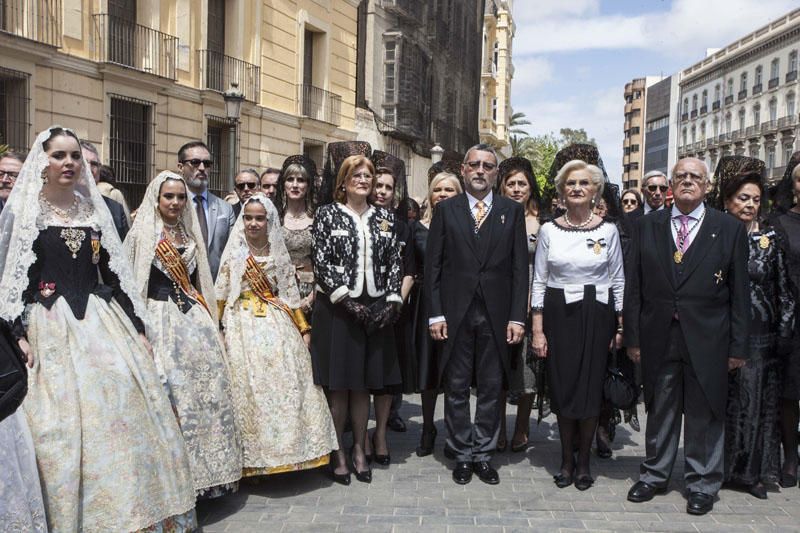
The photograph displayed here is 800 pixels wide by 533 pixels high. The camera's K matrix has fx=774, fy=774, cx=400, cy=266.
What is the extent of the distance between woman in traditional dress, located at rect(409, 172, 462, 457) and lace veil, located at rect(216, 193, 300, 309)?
37.5 inches

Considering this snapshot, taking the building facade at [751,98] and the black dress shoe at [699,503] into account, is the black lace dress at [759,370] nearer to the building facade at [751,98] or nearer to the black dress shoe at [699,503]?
the black dress shoe at [699,503]

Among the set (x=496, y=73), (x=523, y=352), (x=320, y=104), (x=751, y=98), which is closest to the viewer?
(x=523, y=352)

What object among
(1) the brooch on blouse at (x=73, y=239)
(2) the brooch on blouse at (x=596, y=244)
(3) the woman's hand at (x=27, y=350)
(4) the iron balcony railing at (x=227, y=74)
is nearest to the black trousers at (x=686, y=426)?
(2) the brooch on blouse at (x=596, y=244)

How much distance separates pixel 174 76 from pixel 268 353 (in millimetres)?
10377

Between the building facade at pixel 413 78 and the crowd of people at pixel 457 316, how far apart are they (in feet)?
52.3

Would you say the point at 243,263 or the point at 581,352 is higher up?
the point at 243,263

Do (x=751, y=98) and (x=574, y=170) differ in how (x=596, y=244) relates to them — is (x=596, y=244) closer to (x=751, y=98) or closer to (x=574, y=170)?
(x=574, y=170)

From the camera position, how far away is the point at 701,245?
15.5 ft

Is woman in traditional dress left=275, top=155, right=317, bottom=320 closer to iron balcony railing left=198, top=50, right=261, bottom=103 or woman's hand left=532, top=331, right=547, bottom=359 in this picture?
woman's hand left=532, top=331, right=547, bottom=359

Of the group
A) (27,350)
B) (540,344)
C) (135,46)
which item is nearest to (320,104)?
(135,46)

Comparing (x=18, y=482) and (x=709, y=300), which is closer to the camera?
(x=18, y=482)

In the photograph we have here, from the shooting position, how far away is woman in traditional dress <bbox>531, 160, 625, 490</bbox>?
4996 millimetres

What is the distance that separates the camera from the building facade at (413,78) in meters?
21.6

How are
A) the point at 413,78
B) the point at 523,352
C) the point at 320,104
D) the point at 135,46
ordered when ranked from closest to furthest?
the point at 523,352 < the point at 135,46 < the point at 320,104 < the point at 413,78
